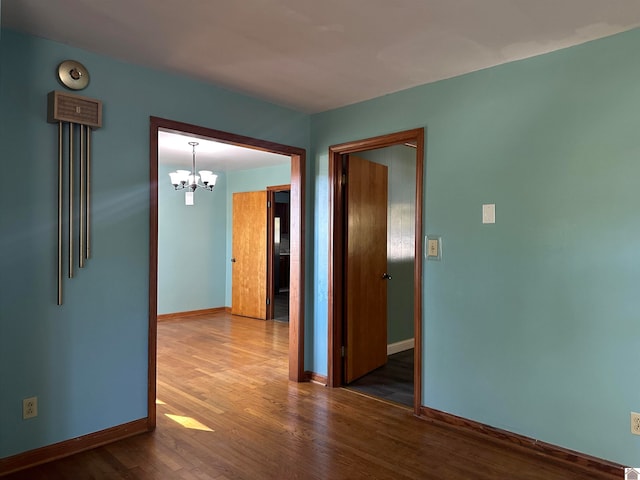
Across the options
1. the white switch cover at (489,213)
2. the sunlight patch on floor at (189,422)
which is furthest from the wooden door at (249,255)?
the white switch cover at (489,213)

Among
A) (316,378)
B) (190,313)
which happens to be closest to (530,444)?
(316,378)

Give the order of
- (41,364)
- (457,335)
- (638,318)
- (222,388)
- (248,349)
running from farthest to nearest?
(248,349) → (222,388) → (457,335) → (41,364) → (638,318)

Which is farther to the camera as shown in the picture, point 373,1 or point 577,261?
point 577,261

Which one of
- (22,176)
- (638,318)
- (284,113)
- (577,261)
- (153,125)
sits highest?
(284,113)

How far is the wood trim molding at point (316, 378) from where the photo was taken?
150 inches

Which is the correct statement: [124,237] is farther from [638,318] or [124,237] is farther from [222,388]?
[638,318]

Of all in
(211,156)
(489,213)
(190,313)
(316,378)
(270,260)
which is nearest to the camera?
(489,213)

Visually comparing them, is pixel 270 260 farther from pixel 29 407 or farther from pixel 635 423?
pixel 635 423

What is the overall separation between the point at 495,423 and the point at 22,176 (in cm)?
314

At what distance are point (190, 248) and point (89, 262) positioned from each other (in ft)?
14.3

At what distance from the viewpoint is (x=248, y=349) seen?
4938 mm

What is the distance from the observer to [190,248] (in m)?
6.92

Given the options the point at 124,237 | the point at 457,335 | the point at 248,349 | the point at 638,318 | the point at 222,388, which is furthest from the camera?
the point at 248,349

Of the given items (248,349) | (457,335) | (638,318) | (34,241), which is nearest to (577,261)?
(638,318)
